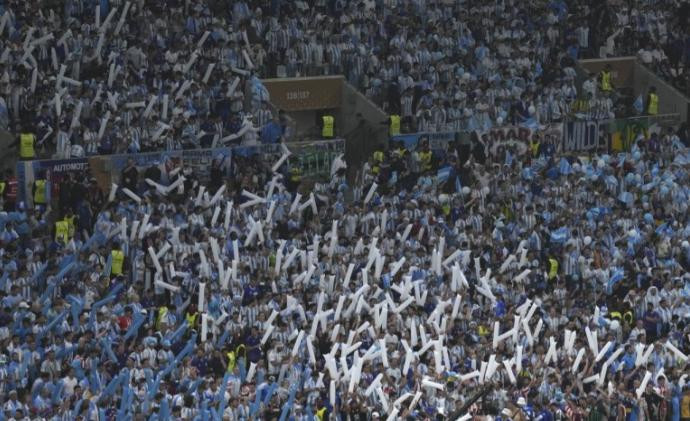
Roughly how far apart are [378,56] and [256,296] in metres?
10.3

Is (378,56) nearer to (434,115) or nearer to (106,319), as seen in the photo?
(434,115)

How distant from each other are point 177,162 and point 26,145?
3.31 meters

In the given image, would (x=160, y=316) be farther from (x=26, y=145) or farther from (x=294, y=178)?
(x=294, y=178)

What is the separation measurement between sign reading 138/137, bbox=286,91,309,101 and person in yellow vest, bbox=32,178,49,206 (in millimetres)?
8588

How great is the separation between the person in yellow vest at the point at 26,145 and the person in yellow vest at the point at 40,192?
65 centimetres

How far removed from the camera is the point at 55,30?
48.9 m

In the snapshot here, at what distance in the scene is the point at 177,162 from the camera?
156 ft

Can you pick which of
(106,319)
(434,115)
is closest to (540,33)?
(434,115)

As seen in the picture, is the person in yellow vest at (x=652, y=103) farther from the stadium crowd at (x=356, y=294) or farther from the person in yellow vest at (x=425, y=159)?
the person in yellow vest at (x=425, y=159)

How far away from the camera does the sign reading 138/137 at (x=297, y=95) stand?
5272cm

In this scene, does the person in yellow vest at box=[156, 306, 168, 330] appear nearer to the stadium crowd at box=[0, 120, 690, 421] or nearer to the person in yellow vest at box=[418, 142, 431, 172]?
the stadium crowd at box=[0, 120, 690, 421]

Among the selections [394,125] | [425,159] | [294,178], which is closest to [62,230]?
[294,178]

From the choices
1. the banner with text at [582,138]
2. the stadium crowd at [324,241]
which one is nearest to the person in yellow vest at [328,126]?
the stadium crowd at [324,241]

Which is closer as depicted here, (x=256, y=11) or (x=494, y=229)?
(x=494, y=229)
